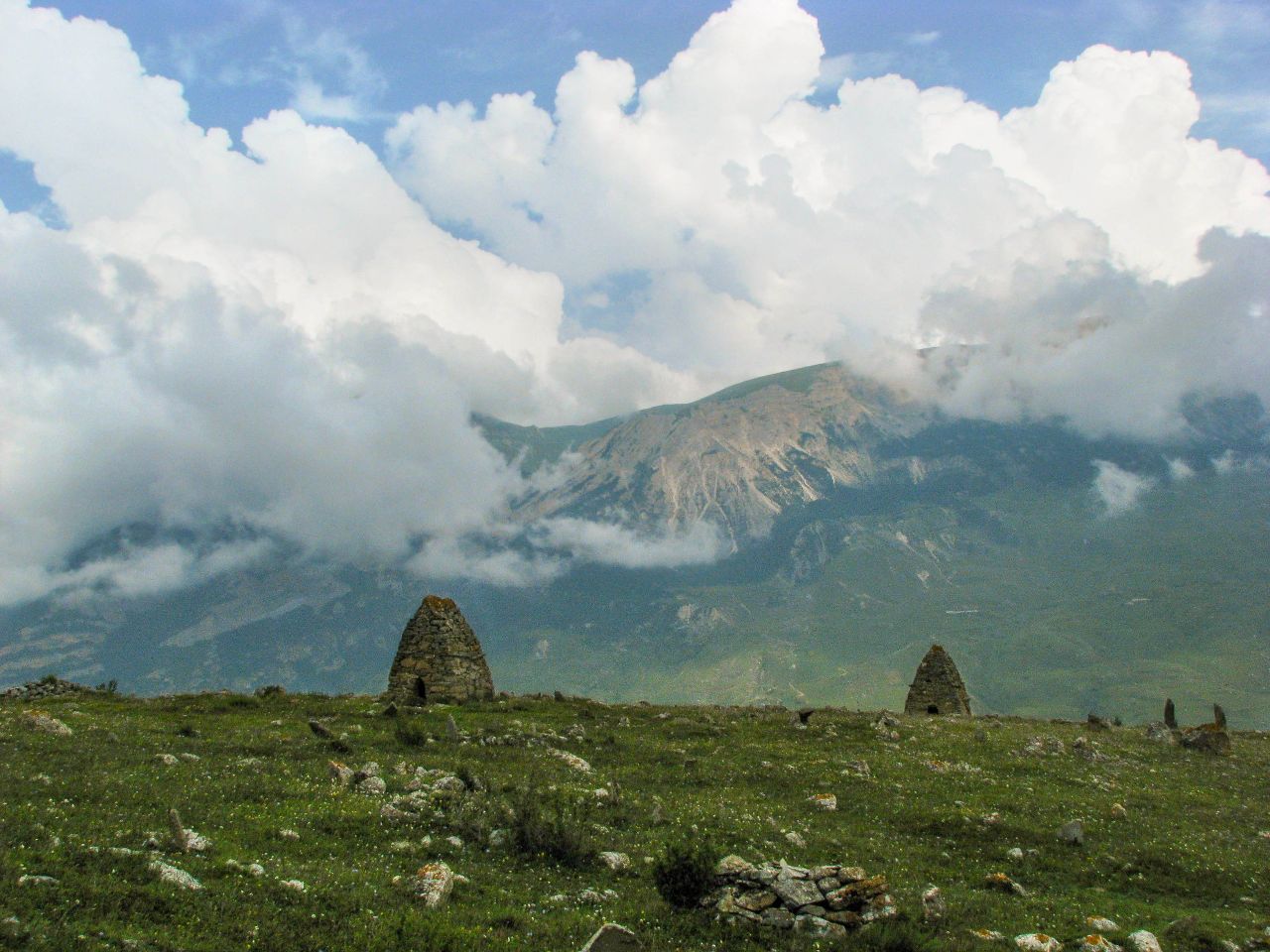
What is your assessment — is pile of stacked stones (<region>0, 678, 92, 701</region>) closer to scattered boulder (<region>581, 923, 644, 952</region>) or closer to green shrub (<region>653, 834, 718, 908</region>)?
green shrub (<region>653, 834, 718, 908</region>)

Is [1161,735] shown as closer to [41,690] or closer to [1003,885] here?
[1003,885]

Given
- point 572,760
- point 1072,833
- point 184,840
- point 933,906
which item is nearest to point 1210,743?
point 1072,833

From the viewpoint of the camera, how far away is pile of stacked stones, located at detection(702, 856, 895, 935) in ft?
46.4

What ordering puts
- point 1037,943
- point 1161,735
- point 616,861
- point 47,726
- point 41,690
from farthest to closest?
point 1161,735 < point 41,690 < point 47,726 < point 616,861 < point 1037,943

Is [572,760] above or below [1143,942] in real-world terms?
above

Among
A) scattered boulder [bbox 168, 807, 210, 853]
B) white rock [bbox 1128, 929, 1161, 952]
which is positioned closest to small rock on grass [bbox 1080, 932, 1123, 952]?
white rock [bbox 1128, 929, 1161, 952]

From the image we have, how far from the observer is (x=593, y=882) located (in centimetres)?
1617

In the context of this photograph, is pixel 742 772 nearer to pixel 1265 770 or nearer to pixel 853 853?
pixel 853 853

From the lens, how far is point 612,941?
455 inches

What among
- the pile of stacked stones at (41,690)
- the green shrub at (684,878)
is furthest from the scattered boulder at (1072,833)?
the pile of stacked stones at (41,690)

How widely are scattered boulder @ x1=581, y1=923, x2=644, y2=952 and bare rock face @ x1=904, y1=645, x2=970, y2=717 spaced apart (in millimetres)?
49937

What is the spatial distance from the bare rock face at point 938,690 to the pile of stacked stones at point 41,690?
50020 millimetres

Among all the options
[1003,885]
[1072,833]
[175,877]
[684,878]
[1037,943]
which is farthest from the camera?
[1072,833]

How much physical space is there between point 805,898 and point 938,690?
157ft
